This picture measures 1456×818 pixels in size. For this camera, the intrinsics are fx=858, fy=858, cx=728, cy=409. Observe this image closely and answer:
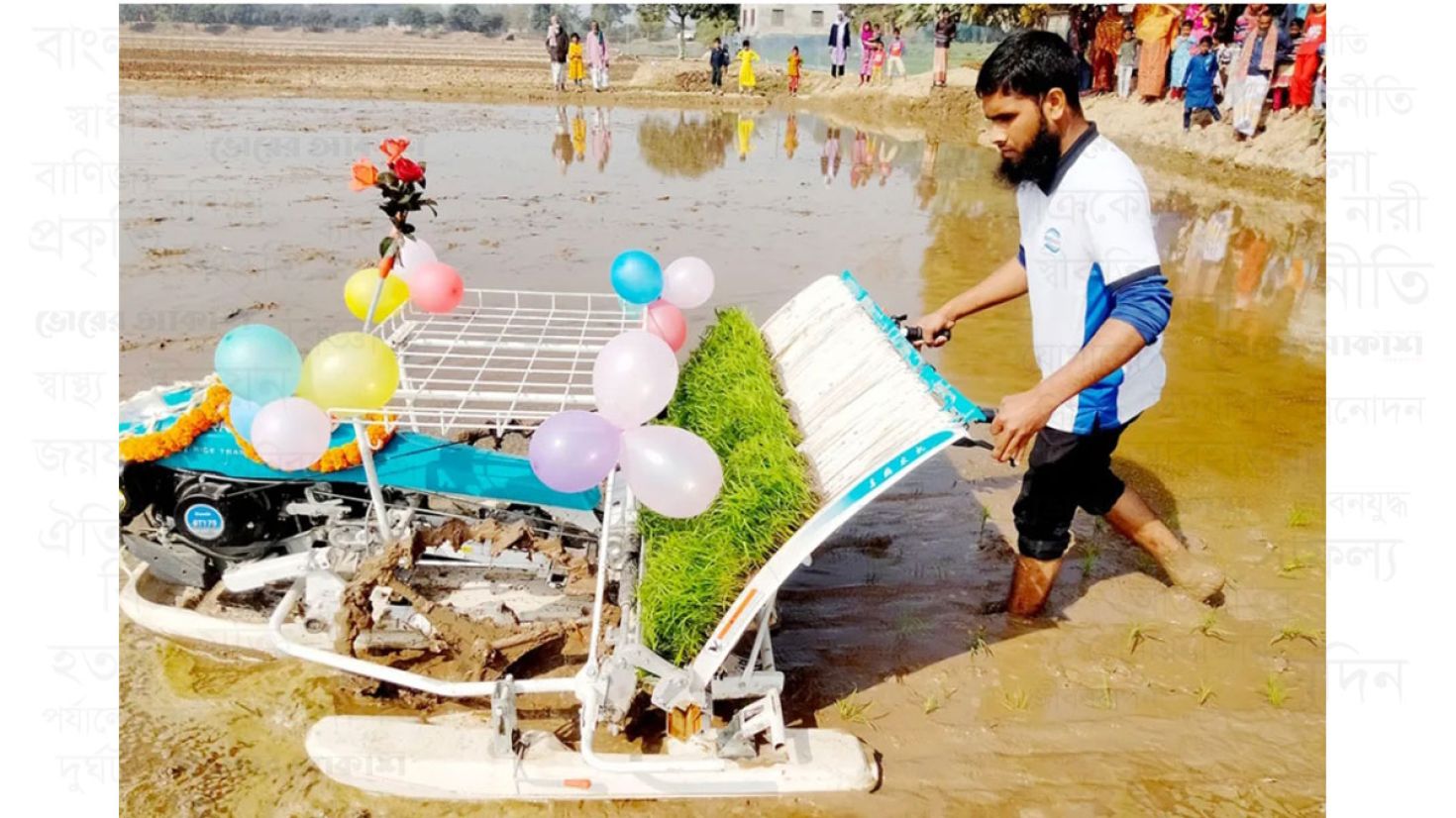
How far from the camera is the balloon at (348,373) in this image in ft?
9.64

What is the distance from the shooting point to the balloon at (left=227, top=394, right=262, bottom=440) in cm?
331

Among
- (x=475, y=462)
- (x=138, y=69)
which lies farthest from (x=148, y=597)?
(x=138, y=69)

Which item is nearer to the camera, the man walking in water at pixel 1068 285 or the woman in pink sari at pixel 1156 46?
the man walking in water at pixel 1068 285

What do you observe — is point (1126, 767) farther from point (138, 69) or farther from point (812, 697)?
point (138, 69)

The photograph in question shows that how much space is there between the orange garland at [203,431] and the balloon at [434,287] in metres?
0.58

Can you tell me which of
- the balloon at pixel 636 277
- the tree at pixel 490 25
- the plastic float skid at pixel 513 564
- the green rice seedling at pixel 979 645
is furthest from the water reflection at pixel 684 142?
the tree at pixel 490 25

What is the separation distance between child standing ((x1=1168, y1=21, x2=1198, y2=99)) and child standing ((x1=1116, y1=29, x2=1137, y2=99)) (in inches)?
59.3

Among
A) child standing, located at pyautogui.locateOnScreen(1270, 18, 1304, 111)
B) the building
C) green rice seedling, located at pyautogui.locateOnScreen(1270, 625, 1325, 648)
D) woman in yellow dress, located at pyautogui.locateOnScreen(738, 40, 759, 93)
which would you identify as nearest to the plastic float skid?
green rice seedling, located at pyautogui.locateOnScreen(1270, 625, 1325, 648)

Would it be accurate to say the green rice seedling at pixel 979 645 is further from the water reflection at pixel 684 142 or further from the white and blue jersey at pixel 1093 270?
the water reflection at pixel 684 142

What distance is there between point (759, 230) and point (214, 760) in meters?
8.28

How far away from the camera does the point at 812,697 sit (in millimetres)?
3541

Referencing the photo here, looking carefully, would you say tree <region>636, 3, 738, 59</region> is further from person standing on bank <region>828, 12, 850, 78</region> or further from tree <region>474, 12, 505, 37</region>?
tree <region>474, 12, 505, 37</region>

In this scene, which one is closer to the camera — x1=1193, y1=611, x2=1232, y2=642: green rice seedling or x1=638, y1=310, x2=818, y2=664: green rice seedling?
x1=638, y1=310, x2=818, y2=664: green rice seedling

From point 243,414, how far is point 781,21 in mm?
43196
